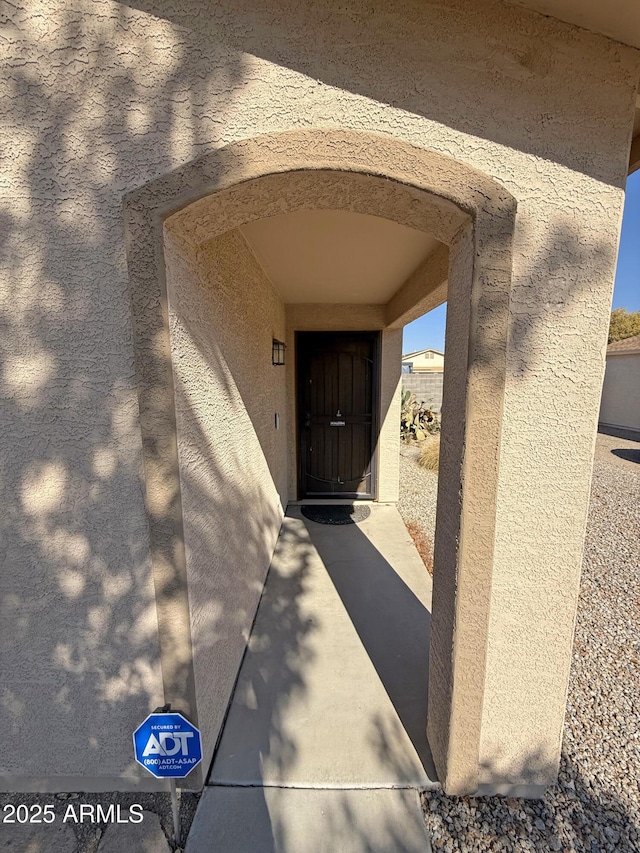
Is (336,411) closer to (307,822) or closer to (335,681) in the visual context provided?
(335,681)

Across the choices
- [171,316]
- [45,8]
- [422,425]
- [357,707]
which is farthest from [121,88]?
[422,425]

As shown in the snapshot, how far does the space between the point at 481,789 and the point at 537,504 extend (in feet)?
5.13

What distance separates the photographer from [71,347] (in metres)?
1.51

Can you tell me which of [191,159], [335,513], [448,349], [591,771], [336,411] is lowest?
[591,771]

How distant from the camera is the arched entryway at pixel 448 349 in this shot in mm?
1396

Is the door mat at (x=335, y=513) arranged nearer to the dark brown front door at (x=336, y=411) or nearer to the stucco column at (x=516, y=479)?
the dark brown front door at (x=336, y=411)

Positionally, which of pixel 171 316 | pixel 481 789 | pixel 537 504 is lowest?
pixel 481 789

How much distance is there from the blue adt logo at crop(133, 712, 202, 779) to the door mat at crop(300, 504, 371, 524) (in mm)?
3650

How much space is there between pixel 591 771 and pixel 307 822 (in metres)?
1.60

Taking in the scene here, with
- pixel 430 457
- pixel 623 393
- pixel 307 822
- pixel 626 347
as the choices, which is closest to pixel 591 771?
pixel 307 822

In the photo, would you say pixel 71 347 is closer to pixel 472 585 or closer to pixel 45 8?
pixel 45 8

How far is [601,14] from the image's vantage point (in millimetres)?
1250

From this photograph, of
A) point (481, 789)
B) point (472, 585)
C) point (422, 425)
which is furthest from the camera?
point (422, 425)

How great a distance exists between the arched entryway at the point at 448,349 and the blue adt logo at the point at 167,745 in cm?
25
